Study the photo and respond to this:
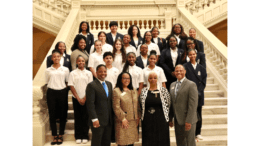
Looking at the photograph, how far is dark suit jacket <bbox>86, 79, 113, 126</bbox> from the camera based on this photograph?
3468mm

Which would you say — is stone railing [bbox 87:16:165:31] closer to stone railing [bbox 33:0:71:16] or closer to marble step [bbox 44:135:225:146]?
stone railing [bbox 33:0:71:16]

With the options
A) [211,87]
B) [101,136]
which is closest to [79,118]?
[101,136]

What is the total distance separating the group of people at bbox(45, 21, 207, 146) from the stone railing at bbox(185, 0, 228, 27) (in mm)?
4861

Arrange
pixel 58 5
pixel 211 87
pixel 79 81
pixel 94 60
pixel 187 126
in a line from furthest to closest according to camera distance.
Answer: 1. pixel 58 5
2. pixel 211 87
3. pixel 94 60
4. pixel 79 81
5. pixel 187 126

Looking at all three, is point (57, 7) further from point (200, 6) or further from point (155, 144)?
point (155, 144)

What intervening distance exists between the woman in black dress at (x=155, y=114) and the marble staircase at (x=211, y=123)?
36.2 inches

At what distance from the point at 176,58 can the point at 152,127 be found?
1.91 metres

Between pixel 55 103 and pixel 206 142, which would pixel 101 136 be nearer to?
pixel 55 103

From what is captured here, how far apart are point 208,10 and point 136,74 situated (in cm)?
684

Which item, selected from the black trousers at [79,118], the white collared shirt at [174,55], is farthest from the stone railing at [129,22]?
the black trousers at [79,118]

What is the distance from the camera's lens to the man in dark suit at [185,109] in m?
3.40

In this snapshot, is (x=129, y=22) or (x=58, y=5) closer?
(x=58, y=5)

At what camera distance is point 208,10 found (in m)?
9.81

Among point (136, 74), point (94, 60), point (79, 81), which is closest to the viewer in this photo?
point (79, 81)
